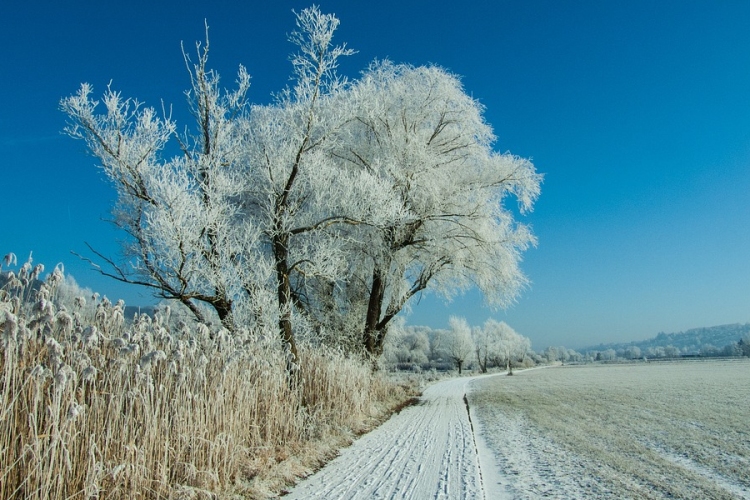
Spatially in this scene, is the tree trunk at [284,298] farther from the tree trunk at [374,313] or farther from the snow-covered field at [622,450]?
the tree trunk at [374,313]

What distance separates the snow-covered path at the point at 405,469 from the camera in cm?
443

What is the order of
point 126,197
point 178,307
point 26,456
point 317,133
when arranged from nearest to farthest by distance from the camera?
point 26,456
point 126,197
point 178,307
point 317,133

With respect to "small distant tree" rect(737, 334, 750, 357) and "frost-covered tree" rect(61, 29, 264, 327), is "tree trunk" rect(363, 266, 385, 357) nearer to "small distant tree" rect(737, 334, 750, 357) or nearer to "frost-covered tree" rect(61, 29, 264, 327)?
"frost-covered tree" rect(61, 29, 264, 327)

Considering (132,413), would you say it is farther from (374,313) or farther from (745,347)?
(745,347)

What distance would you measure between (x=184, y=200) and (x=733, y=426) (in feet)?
34.1

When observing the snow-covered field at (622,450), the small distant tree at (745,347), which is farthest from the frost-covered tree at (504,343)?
the snow-covered field at (622,450)

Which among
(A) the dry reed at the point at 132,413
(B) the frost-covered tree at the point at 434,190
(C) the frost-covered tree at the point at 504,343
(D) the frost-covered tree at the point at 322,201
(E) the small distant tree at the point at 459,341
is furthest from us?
(C) the frost-covered tree at the point at 504,343

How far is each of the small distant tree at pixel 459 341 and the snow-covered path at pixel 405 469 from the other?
76.9m

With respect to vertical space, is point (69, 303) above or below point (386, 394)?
Answer: above

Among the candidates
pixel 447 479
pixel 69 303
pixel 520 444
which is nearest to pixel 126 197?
pixel 69 303

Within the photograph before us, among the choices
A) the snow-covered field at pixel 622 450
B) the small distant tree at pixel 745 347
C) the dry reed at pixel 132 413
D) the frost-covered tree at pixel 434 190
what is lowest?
the small distant tree at pixel 745 347

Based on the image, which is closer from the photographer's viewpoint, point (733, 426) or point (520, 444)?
point (520, 444)

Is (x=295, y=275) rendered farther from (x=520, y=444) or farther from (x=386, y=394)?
(x=520, y=444)

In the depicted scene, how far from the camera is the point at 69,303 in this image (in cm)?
485
